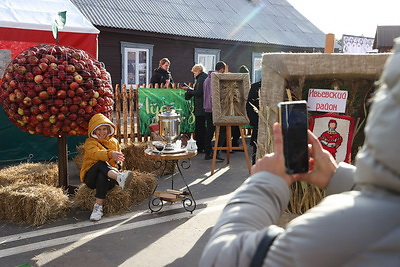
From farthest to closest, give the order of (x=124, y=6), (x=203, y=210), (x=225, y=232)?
(x=124, y=6), (x=203, y=210), (x=225, y=232)

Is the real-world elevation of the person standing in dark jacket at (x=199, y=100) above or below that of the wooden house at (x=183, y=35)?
below

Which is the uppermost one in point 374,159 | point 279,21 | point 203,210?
point 279,21

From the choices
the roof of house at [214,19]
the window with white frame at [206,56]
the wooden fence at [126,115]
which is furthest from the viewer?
the window with white frame at [206,56]

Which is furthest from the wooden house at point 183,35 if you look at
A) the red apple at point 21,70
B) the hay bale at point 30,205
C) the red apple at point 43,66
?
the hay bale at point 30,205

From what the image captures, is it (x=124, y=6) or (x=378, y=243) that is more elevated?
(x=124, y=6)

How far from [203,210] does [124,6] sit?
14.4 metres

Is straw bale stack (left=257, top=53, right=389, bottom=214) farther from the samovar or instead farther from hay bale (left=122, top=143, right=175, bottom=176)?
hay bale (left=122, top=143, right=175, bottom=176)

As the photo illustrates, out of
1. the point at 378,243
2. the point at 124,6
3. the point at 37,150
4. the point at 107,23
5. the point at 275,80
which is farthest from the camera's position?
the point at 124,6

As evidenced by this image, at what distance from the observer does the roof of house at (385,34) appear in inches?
1017

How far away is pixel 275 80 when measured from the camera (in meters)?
2.65

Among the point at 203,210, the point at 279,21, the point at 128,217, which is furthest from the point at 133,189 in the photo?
the point at 279,21

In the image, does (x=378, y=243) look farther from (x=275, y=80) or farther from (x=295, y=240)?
(x=275, y=80)

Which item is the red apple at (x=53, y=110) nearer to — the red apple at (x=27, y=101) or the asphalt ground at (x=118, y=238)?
the red apple at (x=27, y=101)

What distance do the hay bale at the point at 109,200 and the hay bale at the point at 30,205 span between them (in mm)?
232
